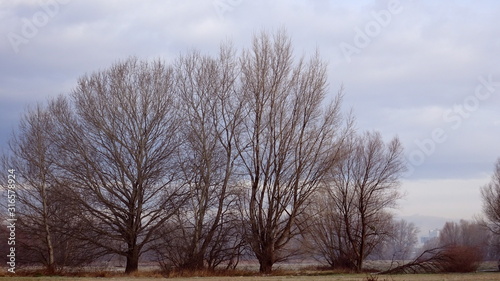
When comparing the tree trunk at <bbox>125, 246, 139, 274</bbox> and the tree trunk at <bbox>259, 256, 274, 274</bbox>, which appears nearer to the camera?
the tree trunk at <bbox>125, 246, 139, 274</bbox>

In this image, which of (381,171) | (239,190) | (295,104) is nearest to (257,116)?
(295,104)

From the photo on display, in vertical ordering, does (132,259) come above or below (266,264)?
above

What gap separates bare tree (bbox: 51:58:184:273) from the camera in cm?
3406

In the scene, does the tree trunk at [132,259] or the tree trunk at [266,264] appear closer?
the tree trunk at [132,259]

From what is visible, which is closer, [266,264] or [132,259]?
[132,259]

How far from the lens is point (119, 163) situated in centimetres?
3431

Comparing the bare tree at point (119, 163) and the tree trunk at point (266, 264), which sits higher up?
the bare tree at point (119, 163)

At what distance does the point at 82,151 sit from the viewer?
3431cm

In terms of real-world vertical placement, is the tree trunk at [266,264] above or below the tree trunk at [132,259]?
below

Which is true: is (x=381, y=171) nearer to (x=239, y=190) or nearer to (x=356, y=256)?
(x=356, y=256)

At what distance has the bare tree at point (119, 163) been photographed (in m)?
34.1

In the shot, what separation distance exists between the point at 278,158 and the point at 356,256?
38.7ft

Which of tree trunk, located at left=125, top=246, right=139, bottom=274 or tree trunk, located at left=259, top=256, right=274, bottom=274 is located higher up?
tree trunk, located at left=125, top=246, right=139, bottom=274

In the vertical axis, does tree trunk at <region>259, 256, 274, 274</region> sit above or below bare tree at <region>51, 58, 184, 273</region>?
below
